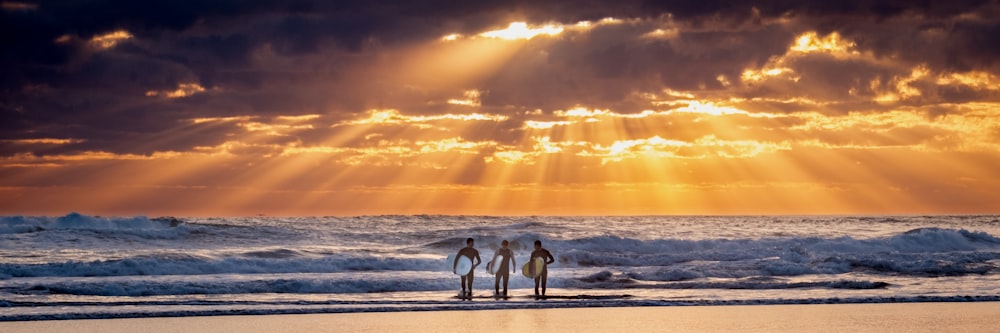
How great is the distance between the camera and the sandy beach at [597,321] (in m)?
21.0

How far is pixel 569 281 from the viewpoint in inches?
1417

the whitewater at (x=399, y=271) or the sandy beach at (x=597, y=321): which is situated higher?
the whitewater at (x=399, y=271)

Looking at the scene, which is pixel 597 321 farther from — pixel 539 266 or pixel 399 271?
pixel 399 271

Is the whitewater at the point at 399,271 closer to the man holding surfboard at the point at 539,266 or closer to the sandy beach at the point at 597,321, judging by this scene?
the man holding surfboard at the point at 539,266

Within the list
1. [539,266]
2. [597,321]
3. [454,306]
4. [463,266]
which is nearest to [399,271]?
[463,266]

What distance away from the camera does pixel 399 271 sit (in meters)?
42.6

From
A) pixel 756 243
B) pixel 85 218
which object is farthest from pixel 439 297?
pixel 85 218

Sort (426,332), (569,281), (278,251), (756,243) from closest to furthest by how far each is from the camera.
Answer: (426,332), (569,281), (278,251), (756,243)

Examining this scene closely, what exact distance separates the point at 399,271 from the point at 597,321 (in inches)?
839

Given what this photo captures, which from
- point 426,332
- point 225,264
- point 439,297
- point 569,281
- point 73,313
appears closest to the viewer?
point 426,332

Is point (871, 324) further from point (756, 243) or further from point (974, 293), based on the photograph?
point (756, 243)

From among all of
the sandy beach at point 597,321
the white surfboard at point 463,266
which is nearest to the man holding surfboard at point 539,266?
the white surfboard at point 463,266

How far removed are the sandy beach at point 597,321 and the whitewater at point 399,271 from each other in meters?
1.51

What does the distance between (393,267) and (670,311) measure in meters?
20.6
